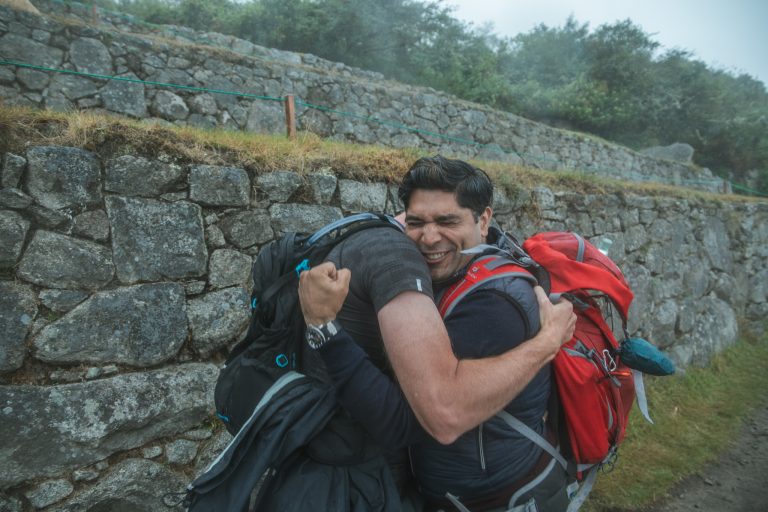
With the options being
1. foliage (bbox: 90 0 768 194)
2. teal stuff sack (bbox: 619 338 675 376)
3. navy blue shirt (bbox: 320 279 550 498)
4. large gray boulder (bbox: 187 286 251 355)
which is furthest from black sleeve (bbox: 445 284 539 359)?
foliage (bbox: 90 0 768 194)

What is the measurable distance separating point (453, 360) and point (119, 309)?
1930 mm

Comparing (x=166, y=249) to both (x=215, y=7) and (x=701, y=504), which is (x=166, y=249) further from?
(x=215, y=7)

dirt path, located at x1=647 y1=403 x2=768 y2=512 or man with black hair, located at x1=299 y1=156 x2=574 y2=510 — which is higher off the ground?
man with black hair, located at x1=299 y1=156 x2=574 y2=510

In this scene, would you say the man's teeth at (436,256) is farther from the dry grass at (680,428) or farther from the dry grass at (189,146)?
the dry grass at (680,428)

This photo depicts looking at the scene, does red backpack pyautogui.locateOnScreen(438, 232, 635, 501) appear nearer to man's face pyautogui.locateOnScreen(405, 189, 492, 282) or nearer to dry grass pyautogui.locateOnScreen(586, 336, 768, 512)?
man's face pyautogui.locateOnScreen(405, 189, 492, 282)

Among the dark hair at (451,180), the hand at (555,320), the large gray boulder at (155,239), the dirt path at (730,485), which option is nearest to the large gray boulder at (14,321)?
the large gray boulder at (155,239)

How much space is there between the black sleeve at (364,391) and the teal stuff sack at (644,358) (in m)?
0.91

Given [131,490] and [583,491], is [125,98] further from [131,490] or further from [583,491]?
[583,491]

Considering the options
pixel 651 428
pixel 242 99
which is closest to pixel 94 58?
pixel 242 99

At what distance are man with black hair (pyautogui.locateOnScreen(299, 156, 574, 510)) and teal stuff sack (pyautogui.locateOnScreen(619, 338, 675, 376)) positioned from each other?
0.33 metres

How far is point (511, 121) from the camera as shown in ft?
35.1

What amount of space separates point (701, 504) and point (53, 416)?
13.8ft

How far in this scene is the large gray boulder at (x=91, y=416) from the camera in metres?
1.92

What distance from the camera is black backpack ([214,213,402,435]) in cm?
126
